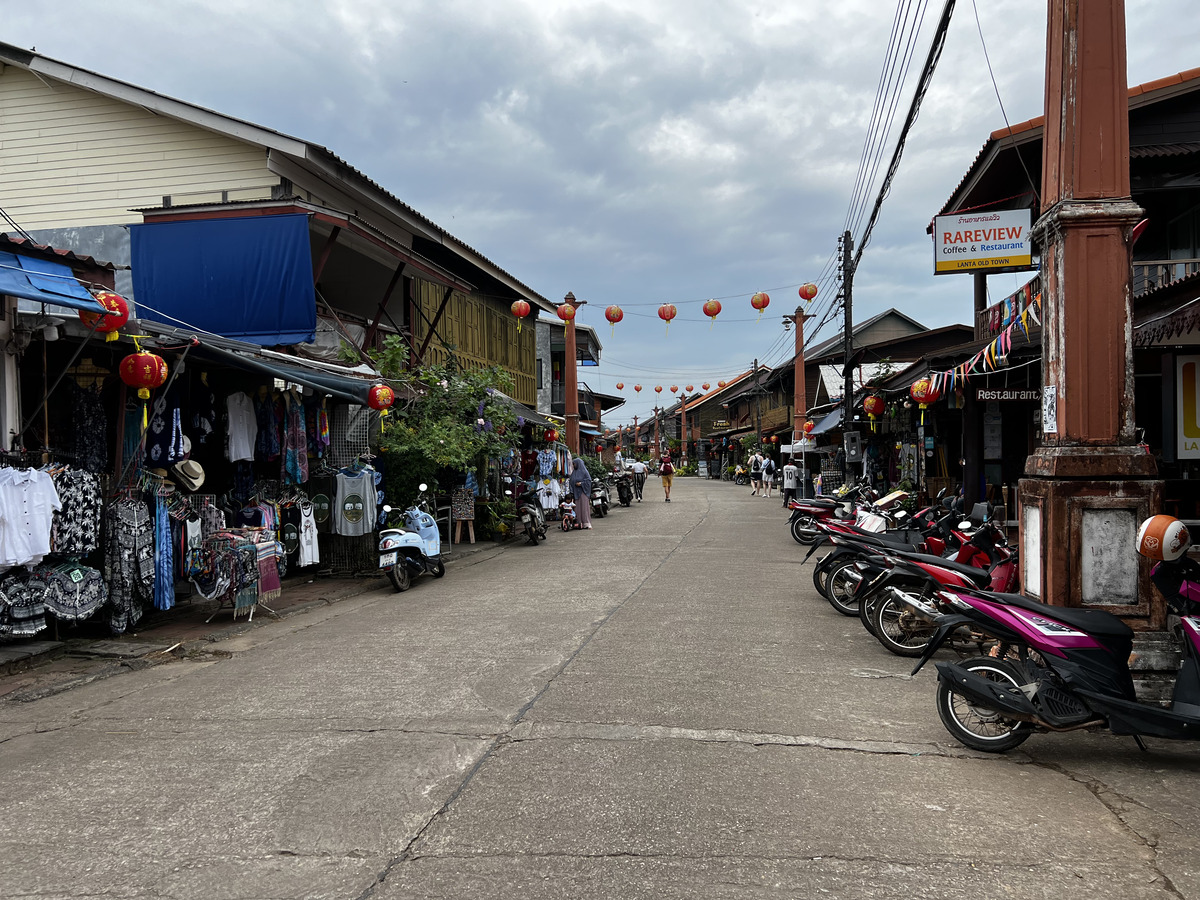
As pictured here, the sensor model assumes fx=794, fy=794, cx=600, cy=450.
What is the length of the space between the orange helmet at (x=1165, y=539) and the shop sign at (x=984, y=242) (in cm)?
841

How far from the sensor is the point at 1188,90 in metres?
13.2

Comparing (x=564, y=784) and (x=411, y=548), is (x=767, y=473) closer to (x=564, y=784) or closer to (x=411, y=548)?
(x=411, y=548)

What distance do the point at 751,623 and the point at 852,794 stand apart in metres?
4.26

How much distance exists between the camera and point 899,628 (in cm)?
733

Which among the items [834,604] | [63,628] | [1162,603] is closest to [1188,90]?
[834,604]

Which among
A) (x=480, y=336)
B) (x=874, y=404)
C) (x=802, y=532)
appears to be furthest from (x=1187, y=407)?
(x=480, y=336)

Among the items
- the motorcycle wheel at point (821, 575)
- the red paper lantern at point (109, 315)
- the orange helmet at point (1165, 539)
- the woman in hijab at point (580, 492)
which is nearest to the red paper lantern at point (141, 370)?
the red paper lantern at point (109, 315)

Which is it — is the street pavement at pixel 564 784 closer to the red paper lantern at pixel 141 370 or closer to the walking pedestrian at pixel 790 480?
A: the red paper lantern at pixel 141 370

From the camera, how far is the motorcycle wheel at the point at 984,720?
457 cm

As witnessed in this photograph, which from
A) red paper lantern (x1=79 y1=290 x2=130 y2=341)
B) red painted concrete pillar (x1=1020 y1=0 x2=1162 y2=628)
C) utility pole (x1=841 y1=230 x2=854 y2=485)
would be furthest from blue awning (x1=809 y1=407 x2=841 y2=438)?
red paper lantern (x1=79 y1=290 x2=130 y2=341)

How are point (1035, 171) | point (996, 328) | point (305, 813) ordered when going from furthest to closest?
1. point (1035, 171)
2. point (996, 328)
3. point (305, 813)

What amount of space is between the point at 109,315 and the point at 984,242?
11.6 meters

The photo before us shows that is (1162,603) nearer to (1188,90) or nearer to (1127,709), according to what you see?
(1127,709)

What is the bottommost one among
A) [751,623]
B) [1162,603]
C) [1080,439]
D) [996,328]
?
[751,623]
